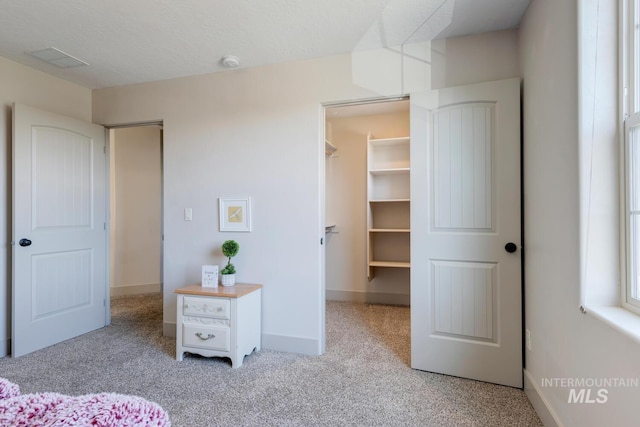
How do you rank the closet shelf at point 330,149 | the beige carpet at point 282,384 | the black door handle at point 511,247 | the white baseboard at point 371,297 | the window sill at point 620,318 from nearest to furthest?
the window sill at point 620,318 < the beige carpet at point 282,384 < the black door handle at point 511,247 < the closet shelf at point 330,149 < the white baseboard at point 371,297

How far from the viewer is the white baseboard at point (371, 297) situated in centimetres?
403

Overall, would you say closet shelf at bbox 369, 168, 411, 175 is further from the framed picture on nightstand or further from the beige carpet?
the beige carpet

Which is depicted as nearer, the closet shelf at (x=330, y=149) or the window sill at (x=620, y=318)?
the window sill at (x=620, y=318)

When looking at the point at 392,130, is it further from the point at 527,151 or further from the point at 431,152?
the point at 527,151

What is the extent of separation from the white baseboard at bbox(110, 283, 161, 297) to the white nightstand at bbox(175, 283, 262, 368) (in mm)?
2494

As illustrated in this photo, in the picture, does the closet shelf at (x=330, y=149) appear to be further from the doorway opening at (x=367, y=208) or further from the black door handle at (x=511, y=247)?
the black door handle at (x=511, y=247)

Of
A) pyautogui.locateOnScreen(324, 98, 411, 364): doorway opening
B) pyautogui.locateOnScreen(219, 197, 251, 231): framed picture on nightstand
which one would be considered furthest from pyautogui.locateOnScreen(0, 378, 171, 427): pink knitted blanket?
pyautogui.locateOnScreen(324, 98, 411, 364): doorway opening

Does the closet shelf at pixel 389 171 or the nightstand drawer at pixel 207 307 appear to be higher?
the closet shelf at pixel 389 171

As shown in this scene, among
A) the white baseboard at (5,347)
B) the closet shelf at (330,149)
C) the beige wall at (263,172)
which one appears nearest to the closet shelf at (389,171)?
the closet shelf at (330,149)

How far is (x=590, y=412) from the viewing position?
129cm

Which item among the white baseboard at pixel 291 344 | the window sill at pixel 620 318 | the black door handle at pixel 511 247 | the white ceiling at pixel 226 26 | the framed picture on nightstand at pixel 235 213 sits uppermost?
the white ceiling at pixel 226 26

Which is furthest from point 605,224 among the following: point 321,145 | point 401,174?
point 401,174

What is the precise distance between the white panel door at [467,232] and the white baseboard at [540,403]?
102mm

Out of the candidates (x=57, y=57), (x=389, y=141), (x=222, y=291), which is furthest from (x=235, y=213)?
(x=389, y=141)
